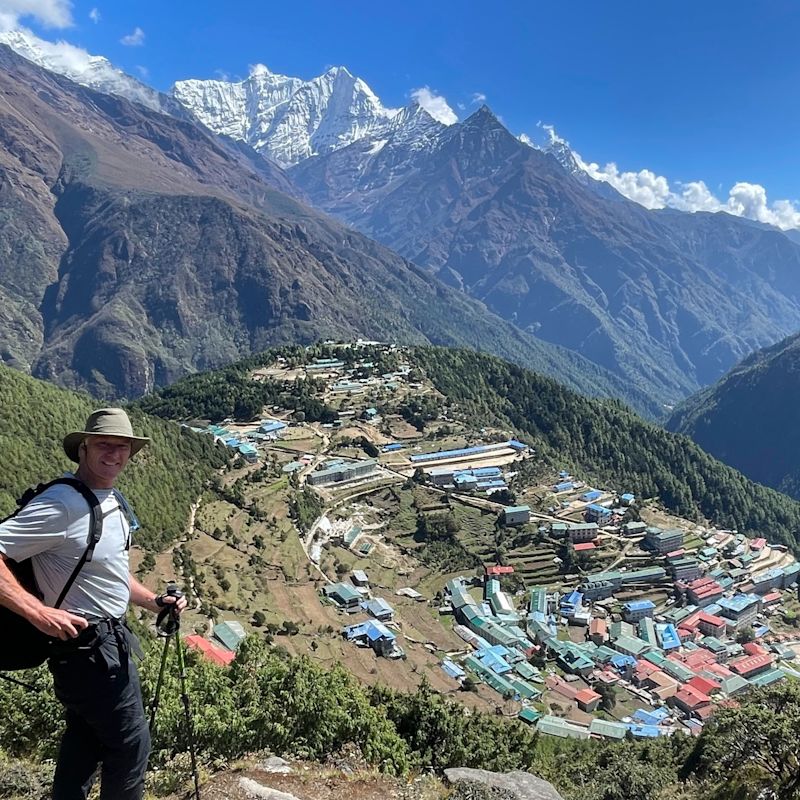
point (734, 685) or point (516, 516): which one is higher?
point (516, 516)

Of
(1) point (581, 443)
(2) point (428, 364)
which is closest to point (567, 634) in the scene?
(1) point (581, 443)

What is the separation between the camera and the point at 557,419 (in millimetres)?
114688

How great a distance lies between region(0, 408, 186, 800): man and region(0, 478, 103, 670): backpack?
0.15 ft

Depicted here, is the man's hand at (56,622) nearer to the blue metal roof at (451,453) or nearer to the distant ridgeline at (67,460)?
the distant ridgeline at (67,460)

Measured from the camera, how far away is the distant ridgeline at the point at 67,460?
1885 inches

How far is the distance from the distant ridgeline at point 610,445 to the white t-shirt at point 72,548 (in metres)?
97.3

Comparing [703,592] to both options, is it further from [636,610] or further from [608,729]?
[608,729]

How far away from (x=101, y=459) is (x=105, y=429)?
10.3 inches

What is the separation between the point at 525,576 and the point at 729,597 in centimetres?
2198

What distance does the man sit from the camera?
4594 millimetres

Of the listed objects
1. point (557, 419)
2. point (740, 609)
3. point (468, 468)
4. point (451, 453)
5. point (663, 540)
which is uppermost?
point (557, 419)

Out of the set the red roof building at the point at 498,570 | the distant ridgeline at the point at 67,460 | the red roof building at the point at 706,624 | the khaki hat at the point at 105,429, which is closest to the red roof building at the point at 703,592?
the red roof building at the point at 706,624

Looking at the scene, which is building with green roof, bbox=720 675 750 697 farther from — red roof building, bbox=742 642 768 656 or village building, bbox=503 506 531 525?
village building, bbox=503 506 531 525

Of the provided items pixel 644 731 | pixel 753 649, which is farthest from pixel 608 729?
pixel 753 649
